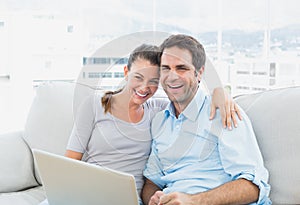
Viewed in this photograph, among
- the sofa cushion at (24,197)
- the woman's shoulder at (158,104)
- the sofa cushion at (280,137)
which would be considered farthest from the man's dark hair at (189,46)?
the sofa cushion at (24,197)

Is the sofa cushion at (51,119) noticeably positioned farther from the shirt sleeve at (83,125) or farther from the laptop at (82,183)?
the laptop at (82,183)

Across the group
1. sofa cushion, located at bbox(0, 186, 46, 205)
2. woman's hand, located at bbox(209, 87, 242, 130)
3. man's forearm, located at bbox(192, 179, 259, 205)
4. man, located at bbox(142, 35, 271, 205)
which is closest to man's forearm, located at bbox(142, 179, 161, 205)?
man, located at bbox(142, 35, 271, 205)

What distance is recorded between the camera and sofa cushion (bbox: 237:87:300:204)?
145 cm

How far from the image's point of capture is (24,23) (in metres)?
3.68

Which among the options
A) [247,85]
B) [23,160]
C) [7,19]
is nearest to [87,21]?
[7,19]

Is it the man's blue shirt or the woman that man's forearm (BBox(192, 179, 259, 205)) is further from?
the woman

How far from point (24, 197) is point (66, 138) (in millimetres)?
293

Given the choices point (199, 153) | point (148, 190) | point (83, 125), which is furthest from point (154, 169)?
point (83, 125)

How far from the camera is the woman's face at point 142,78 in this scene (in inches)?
50.6

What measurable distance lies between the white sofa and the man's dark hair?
0.31m

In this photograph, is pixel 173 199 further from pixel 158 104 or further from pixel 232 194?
pixel 158 104

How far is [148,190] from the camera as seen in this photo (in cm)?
157

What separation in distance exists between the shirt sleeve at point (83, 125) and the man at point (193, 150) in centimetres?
23

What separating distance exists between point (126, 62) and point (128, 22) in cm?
271
